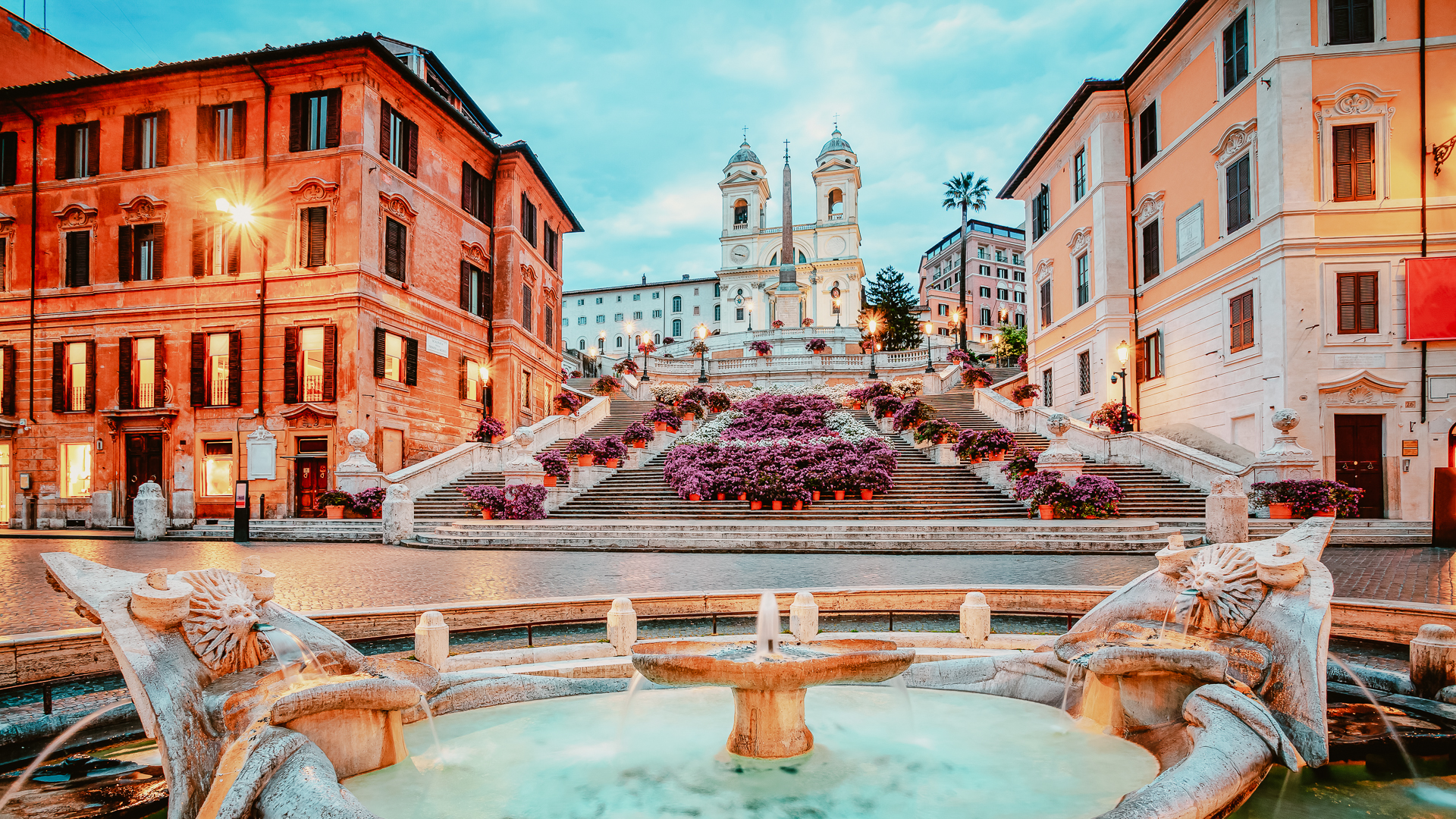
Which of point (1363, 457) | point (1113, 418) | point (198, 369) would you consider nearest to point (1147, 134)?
point (1113, 418)

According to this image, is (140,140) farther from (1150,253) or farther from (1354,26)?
(1354,26)

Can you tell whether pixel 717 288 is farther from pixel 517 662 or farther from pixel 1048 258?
pixel 517 662

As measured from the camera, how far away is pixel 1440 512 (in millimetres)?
13562

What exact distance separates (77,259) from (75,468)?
728 centimetres

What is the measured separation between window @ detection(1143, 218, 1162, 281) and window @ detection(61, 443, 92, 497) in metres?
36.3

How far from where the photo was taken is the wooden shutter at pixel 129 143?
26406mm

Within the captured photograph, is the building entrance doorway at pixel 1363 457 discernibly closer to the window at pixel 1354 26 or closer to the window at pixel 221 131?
the window at pixel 1354 26

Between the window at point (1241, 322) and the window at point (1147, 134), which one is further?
the window at point (1147, 134)

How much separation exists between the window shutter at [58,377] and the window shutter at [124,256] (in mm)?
3202

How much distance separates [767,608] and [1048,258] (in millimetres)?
33024

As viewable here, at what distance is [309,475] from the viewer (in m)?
24.4

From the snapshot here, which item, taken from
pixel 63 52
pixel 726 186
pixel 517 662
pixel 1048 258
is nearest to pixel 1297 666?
pixel 517 662

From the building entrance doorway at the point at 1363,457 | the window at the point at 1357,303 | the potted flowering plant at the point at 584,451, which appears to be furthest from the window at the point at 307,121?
the building entrance doorway at the point at 1363,457

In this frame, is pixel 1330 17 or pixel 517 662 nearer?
pixel 517 662
